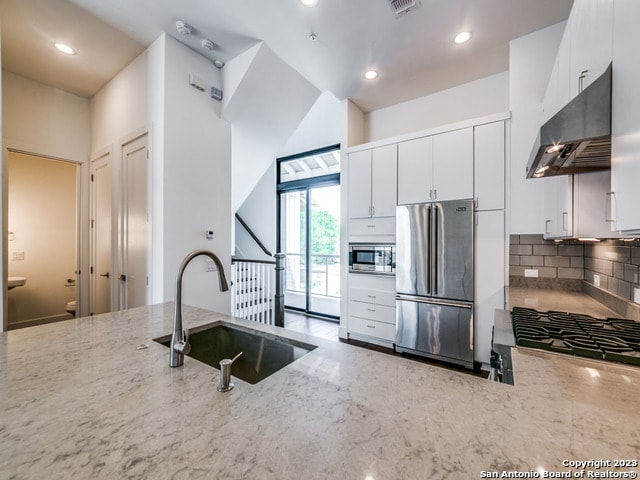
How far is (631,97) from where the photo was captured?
860 mm

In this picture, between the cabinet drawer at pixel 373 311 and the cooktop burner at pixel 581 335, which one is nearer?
the cooktop burner at pixel 581 335

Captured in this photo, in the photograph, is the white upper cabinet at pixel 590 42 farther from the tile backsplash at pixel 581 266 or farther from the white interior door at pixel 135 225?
the white interior door at pixel 135 225

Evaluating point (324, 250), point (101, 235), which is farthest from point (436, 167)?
point (101, 235)

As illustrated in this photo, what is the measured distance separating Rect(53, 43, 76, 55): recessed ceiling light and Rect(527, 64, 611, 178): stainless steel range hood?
13.1 feet

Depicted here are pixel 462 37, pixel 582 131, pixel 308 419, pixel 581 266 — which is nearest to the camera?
pixel 308 419

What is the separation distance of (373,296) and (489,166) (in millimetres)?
1862

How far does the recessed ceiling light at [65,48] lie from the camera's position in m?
2.63

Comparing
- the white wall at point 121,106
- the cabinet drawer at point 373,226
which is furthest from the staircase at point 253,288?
the white wall at point 121,106

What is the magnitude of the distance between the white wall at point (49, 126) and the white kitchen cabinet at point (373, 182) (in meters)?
3.50

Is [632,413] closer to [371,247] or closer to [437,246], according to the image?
[437,246]

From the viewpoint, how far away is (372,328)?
3.36 meters

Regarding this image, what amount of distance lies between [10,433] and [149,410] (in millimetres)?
270

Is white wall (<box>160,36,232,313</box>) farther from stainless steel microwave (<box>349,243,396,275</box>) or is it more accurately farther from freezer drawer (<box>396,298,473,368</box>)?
Answer: freezer drawer (<box>396,298,473,368</box>)

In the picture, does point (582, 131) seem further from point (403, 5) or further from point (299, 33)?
point (299, 33)
